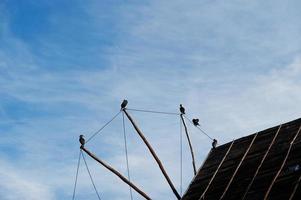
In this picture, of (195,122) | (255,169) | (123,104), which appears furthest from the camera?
(195,122)

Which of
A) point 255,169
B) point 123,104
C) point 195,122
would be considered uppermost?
point 195,122

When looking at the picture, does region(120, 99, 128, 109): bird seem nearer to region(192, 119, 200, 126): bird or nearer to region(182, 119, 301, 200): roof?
region(192, 119, 200, 126): bird

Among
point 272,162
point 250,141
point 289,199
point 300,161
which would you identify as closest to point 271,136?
point 250,141

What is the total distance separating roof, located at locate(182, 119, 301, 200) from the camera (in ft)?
41.8

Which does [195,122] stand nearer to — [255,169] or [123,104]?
[123,104]

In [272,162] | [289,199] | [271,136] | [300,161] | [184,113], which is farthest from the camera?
[184,113]

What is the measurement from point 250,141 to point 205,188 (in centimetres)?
299

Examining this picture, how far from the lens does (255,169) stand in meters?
14.5

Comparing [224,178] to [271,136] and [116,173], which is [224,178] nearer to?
[271,136]

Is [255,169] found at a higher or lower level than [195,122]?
lower

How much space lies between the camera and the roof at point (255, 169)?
12.8 meters

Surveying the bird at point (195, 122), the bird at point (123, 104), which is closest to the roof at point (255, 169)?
the bird at point (195, 122)

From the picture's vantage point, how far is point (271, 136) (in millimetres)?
16422

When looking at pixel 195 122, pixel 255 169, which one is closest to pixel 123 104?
pixel 195 122
